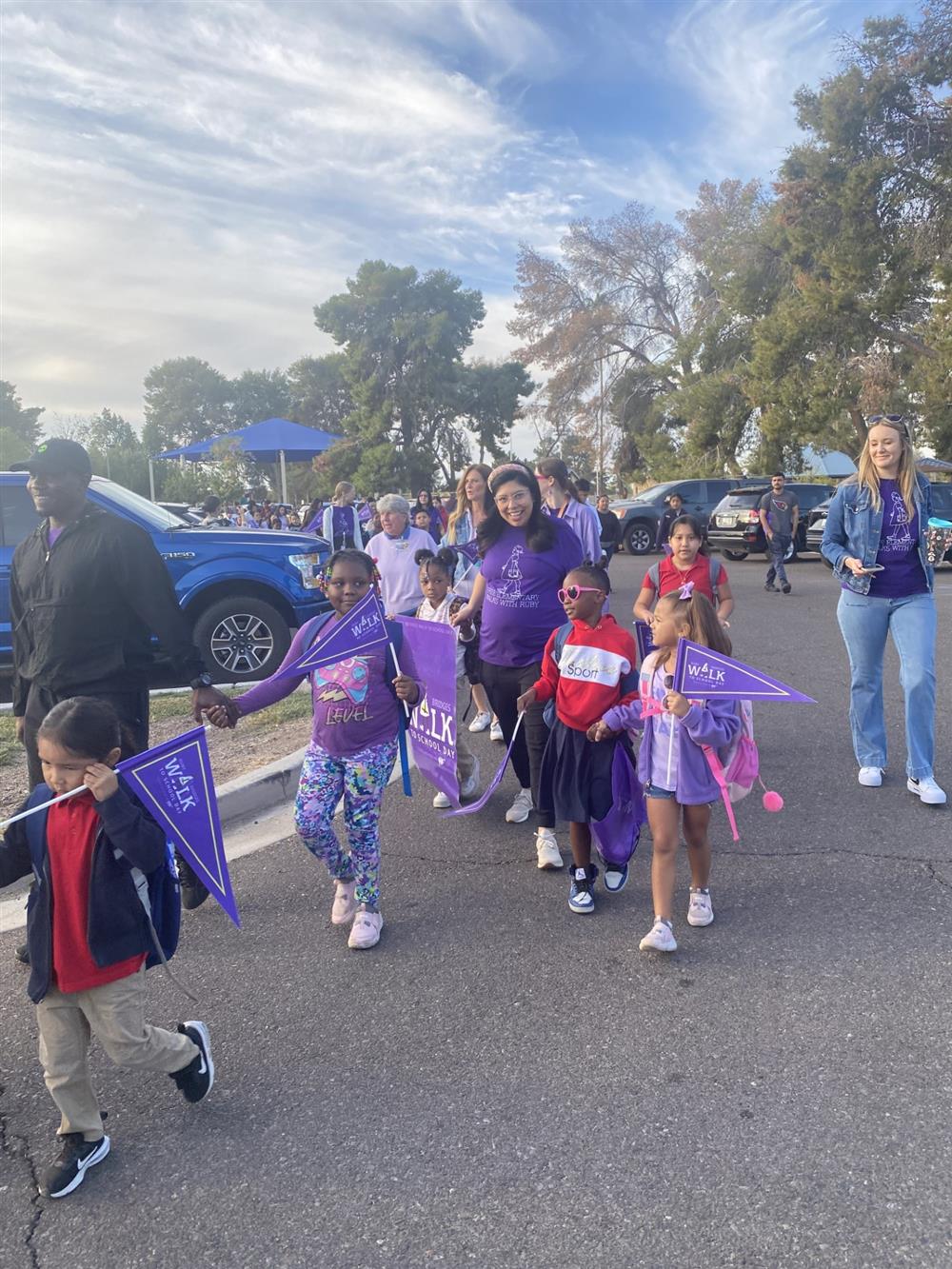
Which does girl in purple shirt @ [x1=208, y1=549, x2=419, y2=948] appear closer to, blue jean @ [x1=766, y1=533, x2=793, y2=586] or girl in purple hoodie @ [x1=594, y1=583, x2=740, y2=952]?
girl in purple hoodie @ [x1=594, y1=583, x2=740, y2=952]

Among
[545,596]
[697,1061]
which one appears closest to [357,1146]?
[697,1061]

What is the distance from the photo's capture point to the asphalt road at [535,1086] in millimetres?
2184

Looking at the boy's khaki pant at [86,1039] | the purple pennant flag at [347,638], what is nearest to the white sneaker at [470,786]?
the purple pennant flag at [347,638]

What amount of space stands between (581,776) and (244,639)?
17.2ft

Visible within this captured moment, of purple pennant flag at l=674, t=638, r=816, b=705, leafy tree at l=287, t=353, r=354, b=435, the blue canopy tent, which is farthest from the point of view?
Result: leafy tree at l=287, t=353, r=354, b=435

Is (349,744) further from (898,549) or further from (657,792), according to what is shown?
(898,549)

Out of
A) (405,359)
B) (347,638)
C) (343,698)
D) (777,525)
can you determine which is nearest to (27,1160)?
(343,698)

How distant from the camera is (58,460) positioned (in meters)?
A: 3.38

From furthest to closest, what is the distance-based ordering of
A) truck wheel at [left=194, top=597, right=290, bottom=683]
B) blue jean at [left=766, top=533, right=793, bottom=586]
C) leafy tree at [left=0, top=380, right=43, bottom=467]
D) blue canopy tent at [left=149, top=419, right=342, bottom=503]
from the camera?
leafy tree at [left=0, top=380, right=43, bottom=467] < blue canopy tent at [left=149, top=419, right=342, bottom=503] < blue jean at [left=766, top=533, right=793, bottom=586] < truck wheel at [left=194, top=597, right=290, bottom=683]

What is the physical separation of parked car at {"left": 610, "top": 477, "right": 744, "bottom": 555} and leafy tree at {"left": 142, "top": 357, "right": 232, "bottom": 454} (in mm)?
70719

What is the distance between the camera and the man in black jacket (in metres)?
3.36

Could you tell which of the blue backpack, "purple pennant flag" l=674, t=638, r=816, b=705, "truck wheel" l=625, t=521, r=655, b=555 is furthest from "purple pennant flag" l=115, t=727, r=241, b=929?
"truck wheel" l=625, t=521, r=655, b=555

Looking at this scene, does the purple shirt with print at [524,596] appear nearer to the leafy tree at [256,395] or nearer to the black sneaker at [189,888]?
the black sneaker at [189,888]

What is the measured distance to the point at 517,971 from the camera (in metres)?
3.38
